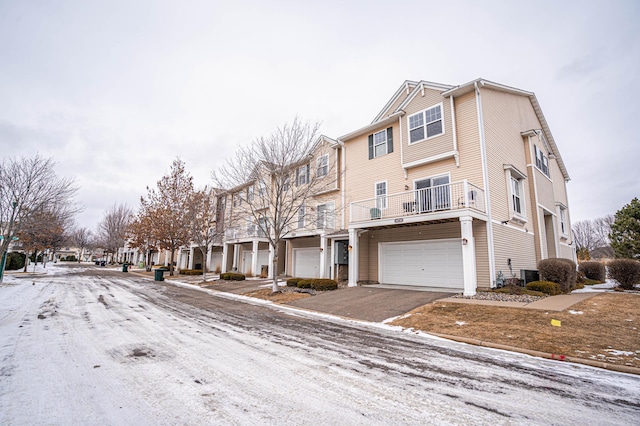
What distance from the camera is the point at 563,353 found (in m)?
5.35

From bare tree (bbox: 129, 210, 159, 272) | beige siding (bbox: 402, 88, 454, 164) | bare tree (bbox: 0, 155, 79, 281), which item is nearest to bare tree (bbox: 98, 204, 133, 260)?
bare tree (bbox: 129, 210, 159, 272)

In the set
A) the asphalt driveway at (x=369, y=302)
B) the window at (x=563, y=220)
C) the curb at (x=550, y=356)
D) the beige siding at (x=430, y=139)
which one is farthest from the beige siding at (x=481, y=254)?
the window at (x=563, y=220)

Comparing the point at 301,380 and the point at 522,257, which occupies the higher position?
the point at 522,257

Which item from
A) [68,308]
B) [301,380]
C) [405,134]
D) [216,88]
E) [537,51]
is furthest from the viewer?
[216,88]

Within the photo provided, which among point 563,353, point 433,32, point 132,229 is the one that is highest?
point 433,32

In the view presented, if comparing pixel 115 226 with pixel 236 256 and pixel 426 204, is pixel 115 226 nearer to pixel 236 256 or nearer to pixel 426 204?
pixel 236 256

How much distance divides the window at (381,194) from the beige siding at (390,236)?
4.60 feet

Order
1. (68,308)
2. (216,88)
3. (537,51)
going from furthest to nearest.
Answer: (216,88) → (537,51) → (68,308)

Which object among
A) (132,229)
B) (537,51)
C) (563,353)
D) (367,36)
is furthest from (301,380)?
(132,229)

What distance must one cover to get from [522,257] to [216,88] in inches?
791

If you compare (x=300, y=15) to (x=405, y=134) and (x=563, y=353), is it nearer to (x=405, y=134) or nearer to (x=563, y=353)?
(x=405, y=134)

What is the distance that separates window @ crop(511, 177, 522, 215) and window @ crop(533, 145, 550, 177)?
10.3 feet

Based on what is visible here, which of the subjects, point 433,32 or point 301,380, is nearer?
point 301,380

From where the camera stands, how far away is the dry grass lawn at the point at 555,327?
5.51m
